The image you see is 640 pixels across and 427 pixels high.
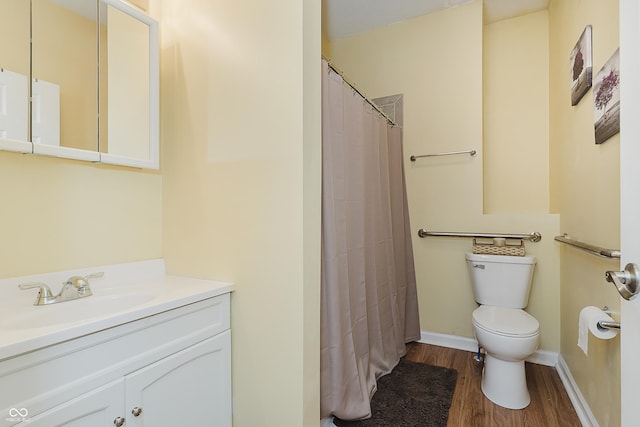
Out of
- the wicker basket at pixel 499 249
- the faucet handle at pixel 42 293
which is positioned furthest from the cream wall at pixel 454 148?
the faucet handle at pixel 42 293

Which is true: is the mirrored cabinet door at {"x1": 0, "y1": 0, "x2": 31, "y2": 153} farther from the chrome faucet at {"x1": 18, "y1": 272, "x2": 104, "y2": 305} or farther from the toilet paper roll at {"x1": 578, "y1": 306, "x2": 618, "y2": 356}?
the toilet paper roll at {"x1": 578, "y1": 306, "x2": 618, "y2": 356}

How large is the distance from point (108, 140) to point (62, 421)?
999 millimetres

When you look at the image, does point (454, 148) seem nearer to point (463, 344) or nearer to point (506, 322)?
point (506, 322)

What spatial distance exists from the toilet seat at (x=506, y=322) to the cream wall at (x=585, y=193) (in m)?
0.24

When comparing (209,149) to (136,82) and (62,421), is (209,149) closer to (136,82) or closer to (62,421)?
(136,82)

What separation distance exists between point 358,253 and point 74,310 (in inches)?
49.0

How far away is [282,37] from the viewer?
114 centimetres

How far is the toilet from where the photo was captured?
1.60 meters

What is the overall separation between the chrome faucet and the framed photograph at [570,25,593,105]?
238 cm

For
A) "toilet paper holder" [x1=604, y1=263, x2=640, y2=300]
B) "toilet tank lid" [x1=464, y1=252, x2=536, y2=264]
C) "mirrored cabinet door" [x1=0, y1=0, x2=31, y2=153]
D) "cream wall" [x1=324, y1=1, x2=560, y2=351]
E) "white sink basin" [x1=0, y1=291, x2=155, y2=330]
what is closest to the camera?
"toilet paper holder" [x1=604, y1=263, x2=640, y2=300]

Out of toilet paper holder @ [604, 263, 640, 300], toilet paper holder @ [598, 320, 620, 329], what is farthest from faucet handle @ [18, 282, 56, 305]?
toilet paper holder @ [598, 320, 620, 329]

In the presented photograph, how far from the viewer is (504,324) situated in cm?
170

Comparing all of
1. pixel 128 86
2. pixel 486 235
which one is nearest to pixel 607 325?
pixel 486 235

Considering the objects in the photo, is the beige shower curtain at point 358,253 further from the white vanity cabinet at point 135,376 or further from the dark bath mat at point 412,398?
the white vanity cabinet at point 135,376
